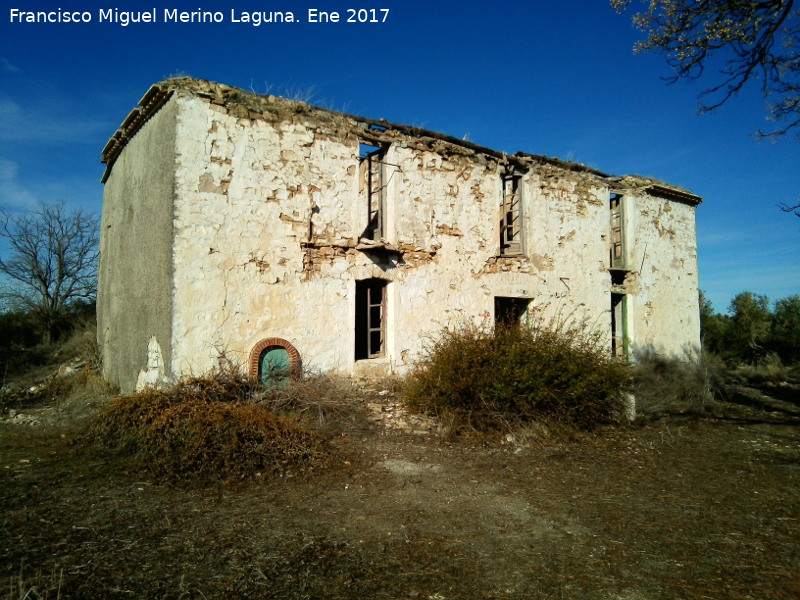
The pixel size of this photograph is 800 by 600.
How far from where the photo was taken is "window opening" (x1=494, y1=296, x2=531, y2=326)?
11398 mm

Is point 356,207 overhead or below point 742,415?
overhead

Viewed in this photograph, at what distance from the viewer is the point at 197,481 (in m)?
5.08

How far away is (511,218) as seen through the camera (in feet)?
39.9

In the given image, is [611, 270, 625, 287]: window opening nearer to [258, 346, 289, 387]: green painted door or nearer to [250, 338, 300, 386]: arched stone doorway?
[250, 338, 300, 386]: arched stone doorway

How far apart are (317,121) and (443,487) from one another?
22.3 feet

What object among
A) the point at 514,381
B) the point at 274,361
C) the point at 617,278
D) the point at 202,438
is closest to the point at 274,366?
the point at 274,361

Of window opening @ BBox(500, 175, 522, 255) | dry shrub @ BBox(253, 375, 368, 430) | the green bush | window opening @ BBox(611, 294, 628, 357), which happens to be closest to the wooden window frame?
window opening @ BBox(611, 294, 628, 357)

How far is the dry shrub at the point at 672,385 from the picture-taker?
10117 mm

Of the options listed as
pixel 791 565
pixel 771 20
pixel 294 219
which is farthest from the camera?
pixel 294 219

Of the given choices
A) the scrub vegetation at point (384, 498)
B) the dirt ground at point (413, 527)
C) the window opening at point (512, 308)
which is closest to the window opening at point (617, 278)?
the window opening at point (512, 308)

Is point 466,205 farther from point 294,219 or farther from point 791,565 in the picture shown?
point 791,565

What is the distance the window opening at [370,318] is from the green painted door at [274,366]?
1.72 meters

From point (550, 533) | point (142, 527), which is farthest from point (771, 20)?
point (142, 527)

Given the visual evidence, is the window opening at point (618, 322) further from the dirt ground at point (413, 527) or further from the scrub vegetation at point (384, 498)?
the dirt ground at point (413, 527)
